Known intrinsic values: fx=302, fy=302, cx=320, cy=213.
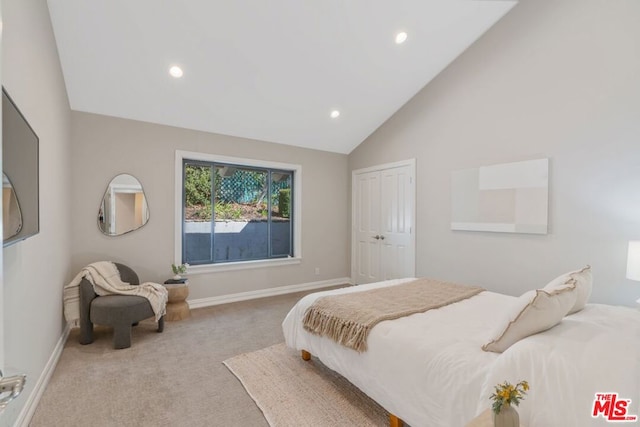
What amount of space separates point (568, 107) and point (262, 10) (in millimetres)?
2971

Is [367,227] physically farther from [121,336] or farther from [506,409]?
[506,409]

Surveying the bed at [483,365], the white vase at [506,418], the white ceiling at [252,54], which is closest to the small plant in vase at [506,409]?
the white vase at [506,418]

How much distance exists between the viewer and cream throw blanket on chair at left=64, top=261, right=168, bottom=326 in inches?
113

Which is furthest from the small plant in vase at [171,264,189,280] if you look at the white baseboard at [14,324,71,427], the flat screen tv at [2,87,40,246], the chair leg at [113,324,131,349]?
the flat screen tv at [2,87,40,246]

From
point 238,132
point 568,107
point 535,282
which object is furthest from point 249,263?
point 568,107

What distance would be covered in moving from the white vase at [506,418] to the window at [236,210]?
3699 mm

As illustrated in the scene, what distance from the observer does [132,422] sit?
1802mm

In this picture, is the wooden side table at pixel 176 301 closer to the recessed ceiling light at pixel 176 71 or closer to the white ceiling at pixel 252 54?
the white ceiling at pixel 252 54

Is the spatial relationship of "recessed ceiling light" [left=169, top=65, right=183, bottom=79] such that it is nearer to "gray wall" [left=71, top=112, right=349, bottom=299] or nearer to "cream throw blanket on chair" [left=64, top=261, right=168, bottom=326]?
"gray wall" [left=71, top=112, right=349, bottom=299]

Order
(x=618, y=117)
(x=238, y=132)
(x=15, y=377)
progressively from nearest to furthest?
(x=15, y=377) → (x=618, y=117) → (x=238, y=132)

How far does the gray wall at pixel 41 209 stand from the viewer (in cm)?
160

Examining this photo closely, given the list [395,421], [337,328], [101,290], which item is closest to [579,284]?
[395,421]

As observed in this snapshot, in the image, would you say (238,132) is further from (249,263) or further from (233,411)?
(233,411)

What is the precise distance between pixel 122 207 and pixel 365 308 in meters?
3.05
